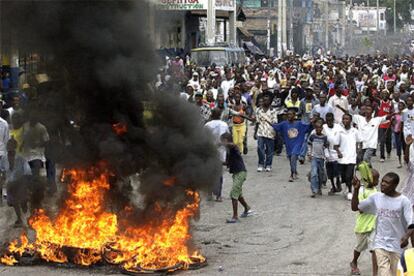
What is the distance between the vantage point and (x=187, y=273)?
32.7 feet

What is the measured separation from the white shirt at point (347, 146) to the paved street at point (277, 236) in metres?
0.65

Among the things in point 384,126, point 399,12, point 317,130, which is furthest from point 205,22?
point 399,12

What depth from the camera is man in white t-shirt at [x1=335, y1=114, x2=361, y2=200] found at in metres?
14.8

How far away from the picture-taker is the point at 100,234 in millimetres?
10445

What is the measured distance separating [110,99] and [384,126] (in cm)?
902

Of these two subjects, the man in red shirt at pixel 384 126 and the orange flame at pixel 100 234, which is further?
the man in red shirt at pixel 384 126

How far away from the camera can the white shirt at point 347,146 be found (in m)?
14.8

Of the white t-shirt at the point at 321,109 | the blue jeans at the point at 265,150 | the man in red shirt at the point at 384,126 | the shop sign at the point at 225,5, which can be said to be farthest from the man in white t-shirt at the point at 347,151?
the shop sign at the point at 225,5

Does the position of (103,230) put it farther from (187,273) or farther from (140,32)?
(140,32)

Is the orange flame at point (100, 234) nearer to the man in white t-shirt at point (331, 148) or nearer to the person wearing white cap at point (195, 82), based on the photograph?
the man in white t-shirt at point (331, 148)

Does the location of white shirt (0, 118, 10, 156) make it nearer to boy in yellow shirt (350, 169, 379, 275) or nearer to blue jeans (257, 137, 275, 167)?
blue jeans (257, 137, 275, 167)

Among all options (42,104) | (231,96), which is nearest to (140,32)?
(42,104)

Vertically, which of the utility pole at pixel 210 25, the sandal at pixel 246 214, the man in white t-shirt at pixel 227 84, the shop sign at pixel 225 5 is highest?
the shop sign at pixel 225 5

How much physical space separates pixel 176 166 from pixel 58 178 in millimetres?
1460
